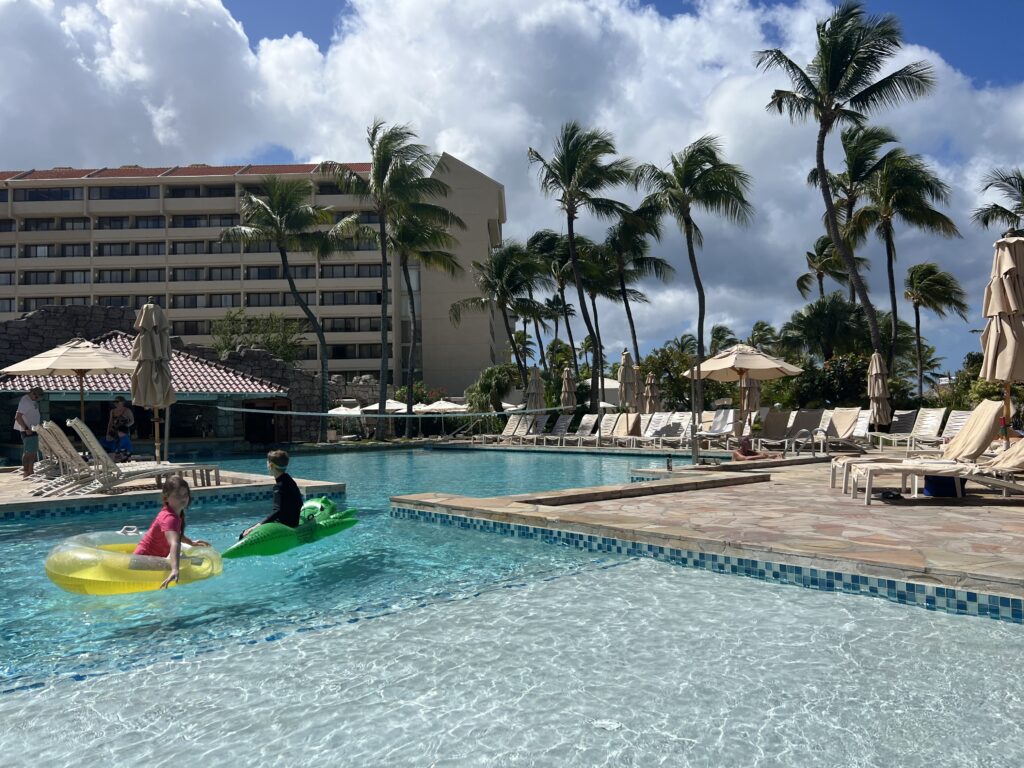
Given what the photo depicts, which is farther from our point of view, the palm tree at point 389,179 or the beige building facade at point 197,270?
the beige building facade at point 197,270

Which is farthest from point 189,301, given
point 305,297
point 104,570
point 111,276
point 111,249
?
point 104,570

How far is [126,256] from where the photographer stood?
5844 centimetres

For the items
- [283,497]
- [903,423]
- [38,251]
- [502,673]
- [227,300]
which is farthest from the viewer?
[38,251]

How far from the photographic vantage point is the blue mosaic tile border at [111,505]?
1004 centimetres

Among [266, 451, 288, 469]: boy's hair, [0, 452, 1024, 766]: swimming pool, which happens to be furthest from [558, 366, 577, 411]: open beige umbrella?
[0, 452, 1024, 766]: swimming pool

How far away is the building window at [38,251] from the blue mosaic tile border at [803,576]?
200 feet

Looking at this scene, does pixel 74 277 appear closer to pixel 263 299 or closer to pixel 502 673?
pixel 263 299

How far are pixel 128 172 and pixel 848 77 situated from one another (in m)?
53.1

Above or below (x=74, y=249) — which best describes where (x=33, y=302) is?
below

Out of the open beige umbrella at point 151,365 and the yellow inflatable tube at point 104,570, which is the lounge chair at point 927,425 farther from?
the yellow inflatable tube at point 104,570

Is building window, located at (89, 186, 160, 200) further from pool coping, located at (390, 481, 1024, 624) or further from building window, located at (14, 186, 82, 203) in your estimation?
pool coping, located at (390, 481, 1024, 624)

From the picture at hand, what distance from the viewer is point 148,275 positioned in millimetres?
58719

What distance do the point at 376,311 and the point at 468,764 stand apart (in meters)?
55.2

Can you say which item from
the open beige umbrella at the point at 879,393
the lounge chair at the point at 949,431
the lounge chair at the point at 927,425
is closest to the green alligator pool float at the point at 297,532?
the lounge chair at the point at 949,431
